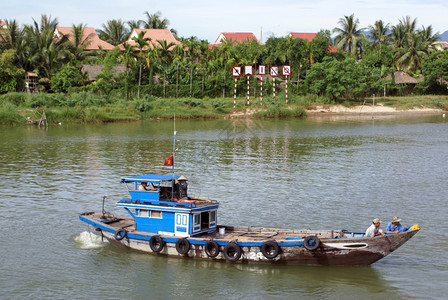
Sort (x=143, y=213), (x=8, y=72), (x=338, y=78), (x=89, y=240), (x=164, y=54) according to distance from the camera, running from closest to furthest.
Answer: (x=143, y=213) → (x=89, y=240) → (x=8, y=72) → (x=338, y=78) → (x=164, y=54)

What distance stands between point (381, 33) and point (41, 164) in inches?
2617

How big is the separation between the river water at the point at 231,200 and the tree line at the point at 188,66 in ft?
52.7

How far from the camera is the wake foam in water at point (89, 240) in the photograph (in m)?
18.7

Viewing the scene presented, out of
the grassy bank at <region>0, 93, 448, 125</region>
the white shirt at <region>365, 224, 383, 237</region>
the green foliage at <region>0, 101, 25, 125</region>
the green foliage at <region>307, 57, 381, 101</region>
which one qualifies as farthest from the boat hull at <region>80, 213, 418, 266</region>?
the green foliage at <region>307, 57, 381, 101</region>

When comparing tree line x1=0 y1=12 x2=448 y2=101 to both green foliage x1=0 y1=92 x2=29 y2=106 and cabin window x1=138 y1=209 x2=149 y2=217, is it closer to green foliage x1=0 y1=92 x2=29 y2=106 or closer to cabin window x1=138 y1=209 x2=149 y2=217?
green foliage x1=0 y1=92 x2=29 y2=106

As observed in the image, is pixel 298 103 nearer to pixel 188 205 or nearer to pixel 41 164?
pixel 41 164

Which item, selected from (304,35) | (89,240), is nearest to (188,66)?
(304,35)

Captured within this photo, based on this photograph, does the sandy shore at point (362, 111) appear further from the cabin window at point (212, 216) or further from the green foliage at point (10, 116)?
the cabin window at point (212, 216)

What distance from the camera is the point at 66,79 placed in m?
62.0

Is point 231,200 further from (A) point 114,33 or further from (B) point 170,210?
(A) point 114,33

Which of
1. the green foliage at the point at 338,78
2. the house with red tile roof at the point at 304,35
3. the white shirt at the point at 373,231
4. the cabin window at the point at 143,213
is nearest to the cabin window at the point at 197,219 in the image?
the cabin window at the point at 143,213

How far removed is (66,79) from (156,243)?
4836 cm

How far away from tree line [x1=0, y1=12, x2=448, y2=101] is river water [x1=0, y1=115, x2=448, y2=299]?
16071 millimetres

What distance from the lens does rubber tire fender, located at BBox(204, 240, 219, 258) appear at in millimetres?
16358
